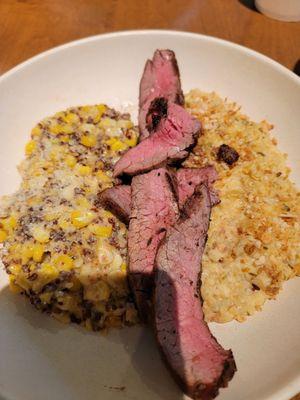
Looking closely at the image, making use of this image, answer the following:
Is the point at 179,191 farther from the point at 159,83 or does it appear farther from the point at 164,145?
the point at 159,83

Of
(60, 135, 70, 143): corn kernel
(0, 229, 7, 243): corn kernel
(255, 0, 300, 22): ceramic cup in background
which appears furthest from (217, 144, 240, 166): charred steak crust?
(255, 0, 300, 22): ceramic cup in background

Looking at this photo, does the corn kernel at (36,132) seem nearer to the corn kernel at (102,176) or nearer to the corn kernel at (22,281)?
the corn kernel at (102,176)

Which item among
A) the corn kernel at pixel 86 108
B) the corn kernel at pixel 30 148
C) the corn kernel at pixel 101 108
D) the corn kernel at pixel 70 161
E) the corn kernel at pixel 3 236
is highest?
the corn kernel at pixel 101 108

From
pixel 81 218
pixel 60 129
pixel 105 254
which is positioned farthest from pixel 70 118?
pixel 105 254

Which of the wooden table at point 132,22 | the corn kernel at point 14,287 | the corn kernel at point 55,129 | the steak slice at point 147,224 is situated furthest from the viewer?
the wooden table at point 132,22

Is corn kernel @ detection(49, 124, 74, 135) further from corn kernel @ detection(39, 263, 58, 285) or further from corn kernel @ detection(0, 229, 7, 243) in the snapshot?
corn kernel @ detection(39, 263, 58, 285)

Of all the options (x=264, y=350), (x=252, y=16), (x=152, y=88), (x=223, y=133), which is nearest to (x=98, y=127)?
(x=152, y=88)

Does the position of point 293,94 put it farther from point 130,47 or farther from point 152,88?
point 130,47

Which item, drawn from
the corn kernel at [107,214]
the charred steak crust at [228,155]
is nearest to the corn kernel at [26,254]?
the corn kernel at [107,214]
